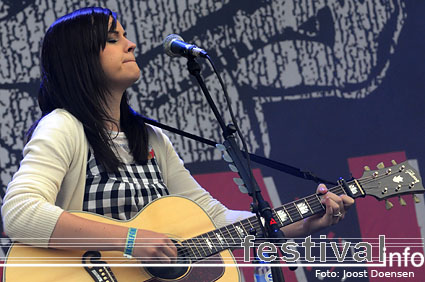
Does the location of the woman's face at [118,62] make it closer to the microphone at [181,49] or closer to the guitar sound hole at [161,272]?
the microphone at [181,49]

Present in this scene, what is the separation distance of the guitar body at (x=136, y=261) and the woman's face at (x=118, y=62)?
416mm

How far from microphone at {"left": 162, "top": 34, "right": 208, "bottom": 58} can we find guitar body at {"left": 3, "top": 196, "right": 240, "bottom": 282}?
454 millimetres

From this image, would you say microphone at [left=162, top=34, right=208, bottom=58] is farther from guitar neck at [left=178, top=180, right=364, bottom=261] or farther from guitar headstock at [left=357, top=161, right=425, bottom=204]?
guitar headstock at [left=357, top=161, right=425, bottom=204]

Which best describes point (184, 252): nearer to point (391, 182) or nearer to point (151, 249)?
point (151, 249)

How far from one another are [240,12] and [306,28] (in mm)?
329

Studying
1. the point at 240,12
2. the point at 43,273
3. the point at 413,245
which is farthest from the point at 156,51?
the point at 413,245

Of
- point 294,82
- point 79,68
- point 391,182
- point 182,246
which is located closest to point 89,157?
point 79,68

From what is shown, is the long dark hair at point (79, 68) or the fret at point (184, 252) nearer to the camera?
the fret at point (184, 252)

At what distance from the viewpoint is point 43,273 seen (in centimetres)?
153

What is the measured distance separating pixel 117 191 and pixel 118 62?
16.6 inches

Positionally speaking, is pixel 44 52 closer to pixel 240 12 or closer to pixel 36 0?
pixel 36 0

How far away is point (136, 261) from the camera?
1.64 metres

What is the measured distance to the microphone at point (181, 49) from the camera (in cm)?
162

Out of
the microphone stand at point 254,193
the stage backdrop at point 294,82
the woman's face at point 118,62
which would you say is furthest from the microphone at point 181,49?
the stage backdrop at point 294,82
